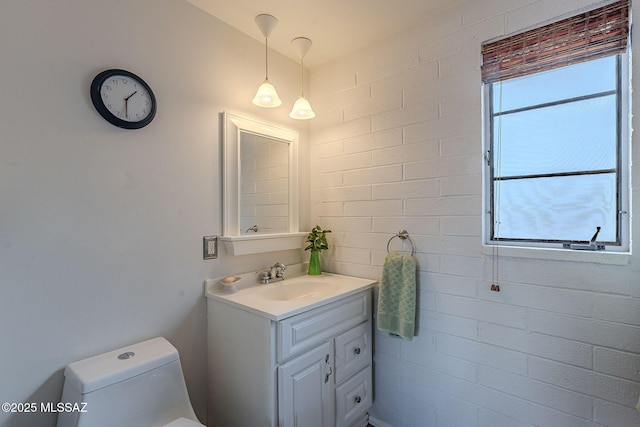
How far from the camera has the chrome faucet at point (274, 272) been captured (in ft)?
6.35

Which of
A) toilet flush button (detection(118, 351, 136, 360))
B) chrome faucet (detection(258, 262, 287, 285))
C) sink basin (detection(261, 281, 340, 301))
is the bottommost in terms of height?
toilet flush button (detection(118, 351, 136, 360))

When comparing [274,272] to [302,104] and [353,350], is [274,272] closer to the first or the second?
[353,350]

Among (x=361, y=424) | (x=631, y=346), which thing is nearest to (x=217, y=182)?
(x=361, y=424)

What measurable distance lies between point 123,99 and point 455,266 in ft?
6.11

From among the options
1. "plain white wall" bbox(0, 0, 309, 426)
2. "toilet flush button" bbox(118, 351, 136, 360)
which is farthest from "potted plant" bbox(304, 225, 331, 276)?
"toilet flush button" bbox(118, 351, 136, 360)

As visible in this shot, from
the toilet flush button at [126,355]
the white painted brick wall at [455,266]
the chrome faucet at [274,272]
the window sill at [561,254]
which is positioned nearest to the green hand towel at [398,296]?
the white painted brick wall at [455,266]

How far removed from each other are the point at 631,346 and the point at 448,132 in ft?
4.01

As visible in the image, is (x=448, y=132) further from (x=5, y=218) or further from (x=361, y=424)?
(x=5, y=218)

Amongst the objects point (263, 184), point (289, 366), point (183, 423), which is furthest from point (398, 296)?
point (183, 423)

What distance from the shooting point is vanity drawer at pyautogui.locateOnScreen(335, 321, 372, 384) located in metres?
1.69

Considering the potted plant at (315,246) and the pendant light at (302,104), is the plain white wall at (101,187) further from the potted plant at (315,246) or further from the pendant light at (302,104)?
the potted plant at (315,246)

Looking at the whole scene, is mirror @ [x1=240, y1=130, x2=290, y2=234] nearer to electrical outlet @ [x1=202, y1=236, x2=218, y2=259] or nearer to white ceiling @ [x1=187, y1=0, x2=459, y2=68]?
electrical outlet @ [x1=202, y1=236, x2=218, y2=259]

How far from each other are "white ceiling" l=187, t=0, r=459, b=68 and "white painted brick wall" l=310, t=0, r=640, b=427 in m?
0.09

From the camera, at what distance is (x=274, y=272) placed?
6.53 feet
